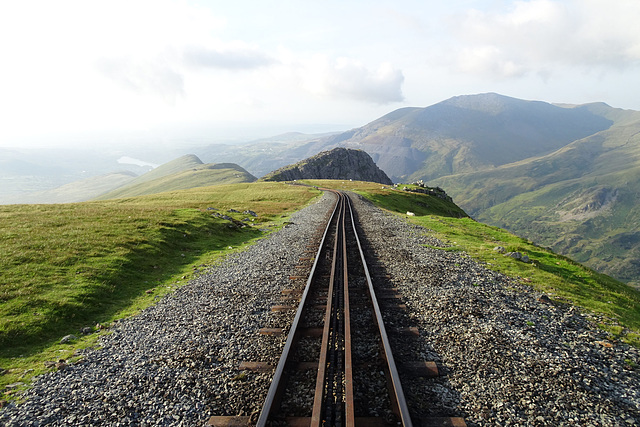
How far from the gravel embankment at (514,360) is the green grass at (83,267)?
10254 millimetres

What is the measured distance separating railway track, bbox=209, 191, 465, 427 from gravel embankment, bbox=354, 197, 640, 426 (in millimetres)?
745

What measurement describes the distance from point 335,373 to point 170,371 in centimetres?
401

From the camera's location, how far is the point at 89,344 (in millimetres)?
Answer: 9570

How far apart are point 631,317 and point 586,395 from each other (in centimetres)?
716

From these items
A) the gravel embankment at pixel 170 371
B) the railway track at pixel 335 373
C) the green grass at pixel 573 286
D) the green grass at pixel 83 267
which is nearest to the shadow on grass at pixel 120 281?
the green grass at pixel 83 267

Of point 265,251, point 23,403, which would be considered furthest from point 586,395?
point 265,251

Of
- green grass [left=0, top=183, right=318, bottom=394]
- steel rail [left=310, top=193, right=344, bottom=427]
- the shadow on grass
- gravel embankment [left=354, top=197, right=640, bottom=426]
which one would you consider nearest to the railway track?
steel rail [left=310, top=193, right=344, bottom=427]

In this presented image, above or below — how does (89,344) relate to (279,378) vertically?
below

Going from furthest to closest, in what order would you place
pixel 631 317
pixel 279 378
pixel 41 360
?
pixel 631 317
pixel 41 360
pixel 279 378

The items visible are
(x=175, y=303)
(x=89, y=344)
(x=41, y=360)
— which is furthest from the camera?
(x=175, y=303)

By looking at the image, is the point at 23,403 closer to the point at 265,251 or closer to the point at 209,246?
the point at 265,251

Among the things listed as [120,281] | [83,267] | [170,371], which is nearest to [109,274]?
[120,281]

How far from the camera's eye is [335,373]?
6996 mm

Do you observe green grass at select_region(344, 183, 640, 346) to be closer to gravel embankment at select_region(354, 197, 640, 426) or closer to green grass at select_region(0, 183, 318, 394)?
gravel embankment at select_region(354, 197, 640, 426)
